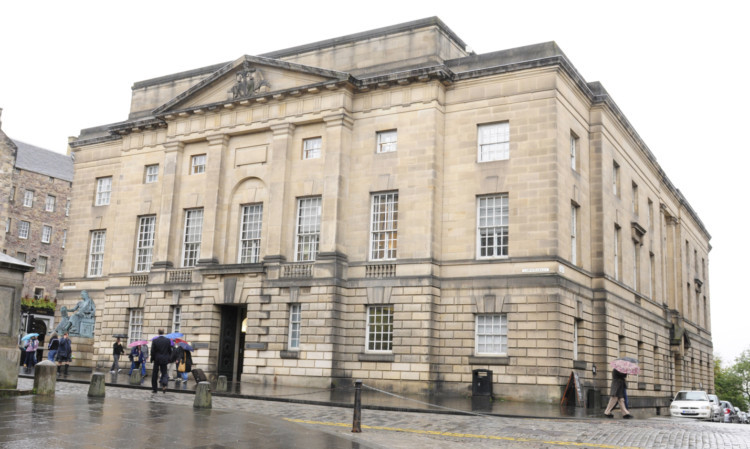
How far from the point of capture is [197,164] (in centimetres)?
3641

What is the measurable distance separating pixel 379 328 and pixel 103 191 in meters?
20.5

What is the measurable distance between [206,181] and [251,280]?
6.22 m

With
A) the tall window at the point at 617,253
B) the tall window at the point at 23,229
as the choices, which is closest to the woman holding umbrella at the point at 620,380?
the tall window at the point at 617,253

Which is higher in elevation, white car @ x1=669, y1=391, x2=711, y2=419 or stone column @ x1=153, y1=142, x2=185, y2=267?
stone column @ x1=153, y1=142, x2=185, y2=267

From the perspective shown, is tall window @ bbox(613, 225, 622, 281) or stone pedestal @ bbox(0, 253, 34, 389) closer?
stone pedestal @ bbox(0, 253, 34, 389)

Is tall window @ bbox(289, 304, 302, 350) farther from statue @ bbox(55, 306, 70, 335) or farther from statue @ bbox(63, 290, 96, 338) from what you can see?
statue @ bbox(55, 306, 70, 335)

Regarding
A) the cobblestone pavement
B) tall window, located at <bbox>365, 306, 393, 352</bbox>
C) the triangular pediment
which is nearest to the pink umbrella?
the cobblestone pavement

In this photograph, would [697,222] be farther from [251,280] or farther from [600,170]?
[251,280]

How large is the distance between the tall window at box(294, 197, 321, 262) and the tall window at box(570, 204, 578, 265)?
1110 cm

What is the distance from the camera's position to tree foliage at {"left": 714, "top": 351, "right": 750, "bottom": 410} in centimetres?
11300

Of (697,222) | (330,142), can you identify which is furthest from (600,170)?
(697,222)

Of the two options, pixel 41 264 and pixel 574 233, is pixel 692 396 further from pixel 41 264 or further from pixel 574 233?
pixel 41 264

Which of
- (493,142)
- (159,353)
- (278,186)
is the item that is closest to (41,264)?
(278,186)

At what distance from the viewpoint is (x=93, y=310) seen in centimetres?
3988
